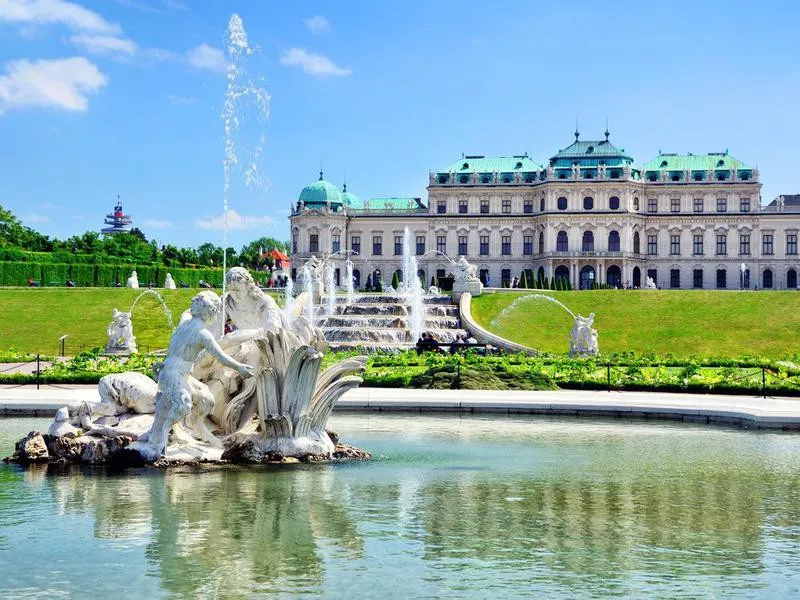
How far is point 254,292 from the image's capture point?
47.1 ft

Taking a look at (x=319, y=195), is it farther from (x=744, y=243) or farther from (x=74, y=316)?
(x=74, y=316)

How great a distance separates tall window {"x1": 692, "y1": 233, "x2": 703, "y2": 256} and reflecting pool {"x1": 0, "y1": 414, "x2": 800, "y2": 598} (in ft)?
280

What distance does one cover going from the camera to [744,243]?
96.9 m

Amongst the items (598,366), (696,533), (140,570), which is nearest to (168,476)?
(140,570)

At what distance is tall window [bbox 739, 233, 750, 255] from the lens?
96.8 meters

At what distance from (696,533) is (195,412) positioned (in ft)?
22.6

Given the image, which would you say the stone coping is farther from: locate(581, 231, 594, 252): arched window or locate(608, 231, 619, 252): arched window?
locate(608, 231, 619, 252): arched window

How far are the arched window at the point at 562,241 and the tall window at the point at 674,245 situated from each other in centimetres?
1069

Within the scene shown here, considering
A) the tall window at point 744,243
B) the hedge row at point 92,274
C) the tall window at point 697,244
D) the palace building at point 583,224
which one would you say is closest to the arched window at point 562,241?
the palace building at point 583,224

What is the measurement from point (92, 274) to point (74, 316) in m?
30.2

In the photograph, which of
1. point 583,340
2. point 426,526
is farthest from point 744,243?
point 426,526

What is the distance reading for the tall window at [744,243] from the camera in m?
96.8

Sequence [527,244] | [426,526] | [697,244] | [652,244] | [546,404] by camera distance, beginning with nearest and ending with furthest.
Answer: [426,526] → [546,404] → [697,244] → [652,244] → [527,244]

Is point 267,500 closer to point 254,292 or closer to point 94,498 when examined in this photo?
point 94,498
